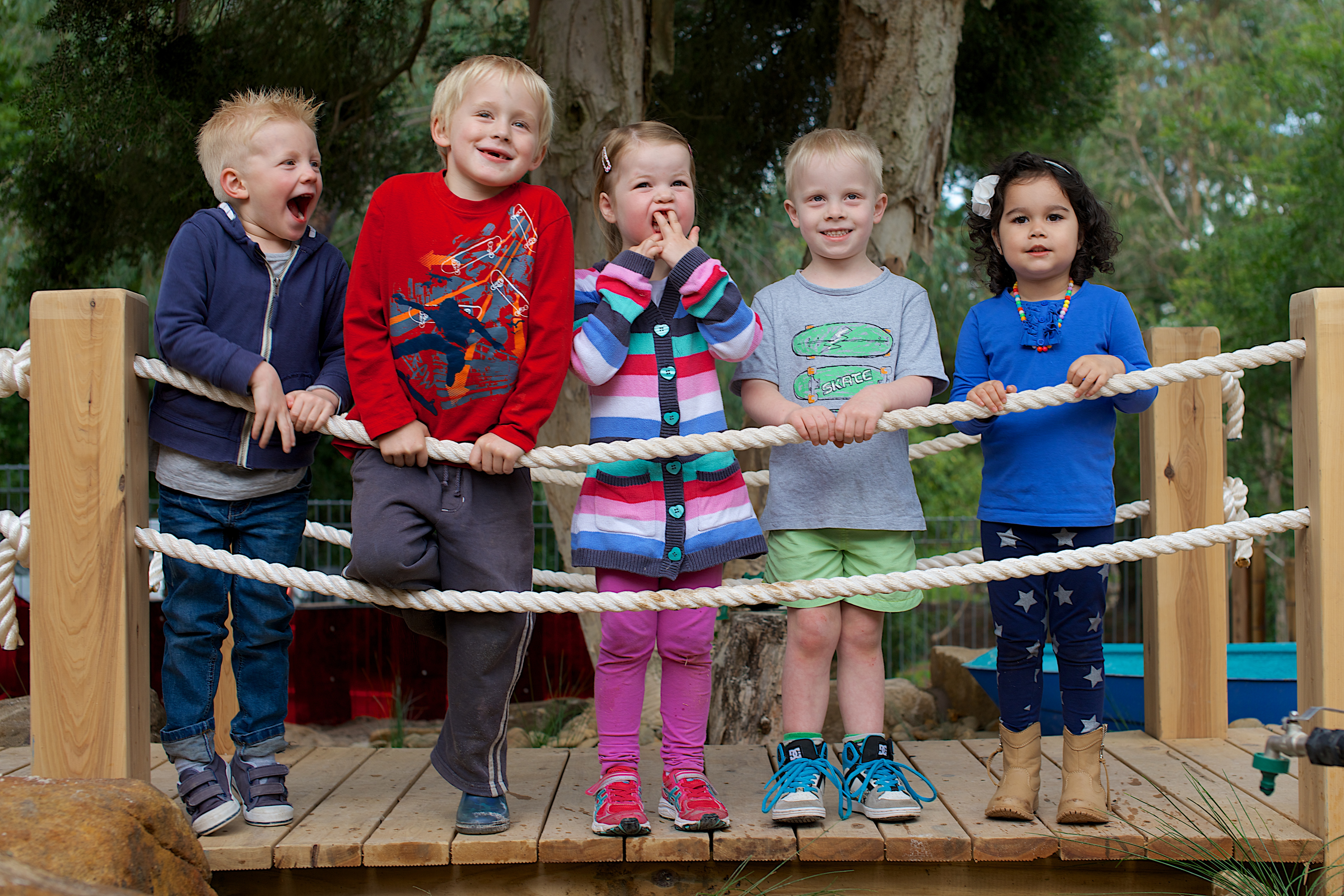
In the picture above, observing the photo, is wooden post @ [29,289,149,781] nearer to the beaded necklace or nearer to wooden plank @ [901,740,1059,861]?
wooden plank @ [901,740,1059,861]

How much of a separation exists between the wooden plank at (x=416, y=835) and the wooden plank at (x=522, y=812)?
0.09 feet

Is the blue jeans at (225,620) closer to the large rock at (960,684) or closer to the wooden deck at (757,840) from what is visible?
the wooden deck at (757,840)

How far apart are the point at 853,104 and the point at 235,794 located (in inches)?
157

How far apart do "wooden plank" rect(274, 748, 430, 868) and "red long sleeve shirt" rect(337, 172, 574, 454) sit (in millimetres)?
841

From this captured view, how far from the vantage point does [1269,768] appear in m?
1.77

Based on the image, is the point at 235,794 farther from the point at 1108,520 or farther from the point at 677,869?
the point at 1108,520

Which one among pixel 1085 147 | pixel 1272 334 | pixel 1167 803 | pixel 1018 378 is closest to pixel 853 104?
pixel 1018 378

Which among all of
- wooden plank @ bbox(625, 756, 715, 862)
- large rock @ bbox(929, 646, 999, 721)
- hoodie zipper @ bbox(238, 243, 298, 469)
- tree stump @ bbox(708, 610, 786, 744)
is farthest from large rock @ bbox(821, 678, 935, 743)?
hoodie zipper @ bbox(238, 243, 298, 469)

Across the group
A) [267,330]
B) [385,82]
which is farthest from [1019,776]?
[385,82]

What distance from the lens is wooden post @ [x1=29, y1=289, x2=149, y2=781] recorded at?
215 cm

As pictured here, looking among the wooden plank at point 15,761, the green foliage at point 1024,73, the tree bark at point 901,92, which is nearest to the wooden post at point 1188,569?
the tree bark at point 901,92

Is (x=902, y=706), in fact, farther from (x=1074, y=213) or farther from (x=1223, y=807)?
(x=1074, y=213)

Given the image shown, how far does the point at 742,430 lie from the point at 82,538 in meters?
1.35

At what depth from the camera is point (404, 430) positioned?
2.13 meters
